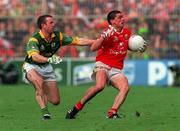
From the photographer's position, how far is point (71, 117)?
1334 centimetres

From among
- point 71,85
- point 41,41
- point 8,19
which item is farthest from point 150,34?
point 41,41

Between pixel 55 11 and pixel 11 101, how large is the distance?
1306cm

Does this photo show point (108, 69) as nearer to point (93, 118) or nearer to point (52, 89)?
point (93, 118)

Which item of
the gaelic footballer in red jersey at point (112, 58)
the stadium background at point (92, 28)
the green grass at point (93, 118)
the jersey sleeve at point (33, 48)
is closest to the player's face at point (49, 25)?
the jersey sleeve at point (33, 48)

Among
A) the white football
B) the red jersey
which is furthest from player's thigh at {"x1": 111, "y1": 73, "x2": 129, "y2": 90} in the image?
the white football

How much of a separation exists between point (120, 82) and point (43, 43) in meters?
1.71

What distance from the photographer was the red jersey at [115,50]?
13.5 m

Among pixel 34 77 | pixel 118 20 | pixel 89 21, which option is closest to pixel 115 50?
pixel 118 20

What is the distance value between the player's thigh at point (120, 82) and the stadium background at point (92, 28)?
662 inches

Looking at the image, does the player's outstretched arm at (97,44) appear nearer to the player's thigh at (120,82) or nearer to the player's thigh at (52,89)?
the player's thigh at (120,82)

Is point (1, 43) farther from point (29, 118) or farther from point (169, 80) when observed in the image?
point (29, 118)

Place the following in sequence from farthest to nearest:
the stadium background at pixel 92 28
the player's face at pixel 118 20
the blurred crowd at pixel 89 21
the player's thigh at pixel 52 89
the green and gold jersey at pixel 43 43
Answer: the blurred crowd at pixel 89 21 < the stadium background at pixel 92 28 < the player's thigh at pixel 52 89 < the green and gold jersey at pixel 43 43 < the player's face at pixel 118 20

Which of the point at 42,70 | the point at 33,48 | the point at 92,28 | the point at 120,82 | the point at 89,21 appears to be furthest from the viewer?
the point at 89,21

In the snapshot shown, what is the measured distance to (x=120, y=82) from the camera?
13.3m
